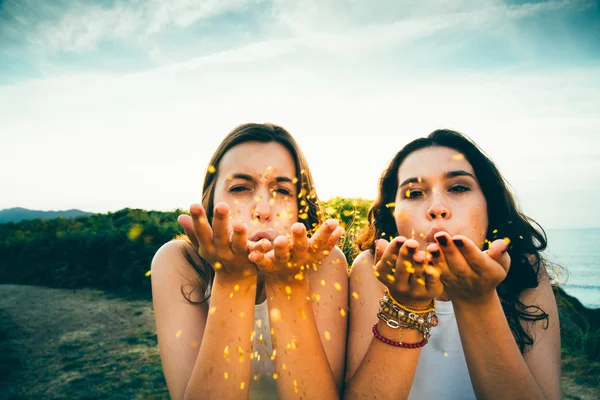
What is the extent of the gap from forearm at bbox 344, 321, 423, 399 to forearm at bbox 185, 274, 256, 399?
82 cm

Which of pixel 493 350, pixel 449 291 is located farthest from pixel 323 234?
pixel 493 350

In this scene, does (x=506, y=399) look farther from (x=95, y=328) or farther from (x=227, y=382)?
(x=95, y=328)

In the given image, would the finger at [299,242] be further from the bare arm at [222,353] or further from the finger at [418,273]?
the finger at [418,273]

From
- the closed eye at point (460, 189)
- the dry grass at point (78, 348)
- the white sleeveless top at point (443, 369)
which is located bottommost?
the dry grass at point (78, 348)

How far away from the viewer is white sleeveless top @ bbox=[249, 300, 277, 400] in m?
2.66

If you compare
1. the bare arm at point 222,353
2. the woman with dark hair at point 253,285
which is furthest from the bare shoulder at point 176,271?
Result: the bare arm at point 222,353

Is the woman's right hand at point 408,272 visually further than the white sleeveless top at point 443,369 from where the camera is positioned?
No

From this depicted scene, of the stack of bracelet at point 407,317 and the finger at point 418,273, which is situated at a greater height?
the finger at point 418,273

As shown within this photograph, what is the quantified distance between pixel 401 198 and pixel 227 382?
1.89 meters

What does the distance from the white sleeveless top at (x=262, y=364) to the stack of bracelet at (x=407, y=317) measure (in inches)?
44.0

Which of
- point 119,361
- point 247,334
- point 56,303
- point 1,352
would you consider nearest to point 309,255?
point 247,334

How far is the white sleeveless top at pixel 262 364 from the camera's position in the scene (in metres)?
2.66

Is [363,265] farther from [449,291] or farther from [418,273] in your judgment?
[418,273]

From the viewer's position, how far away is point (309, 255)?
1.84 metres
